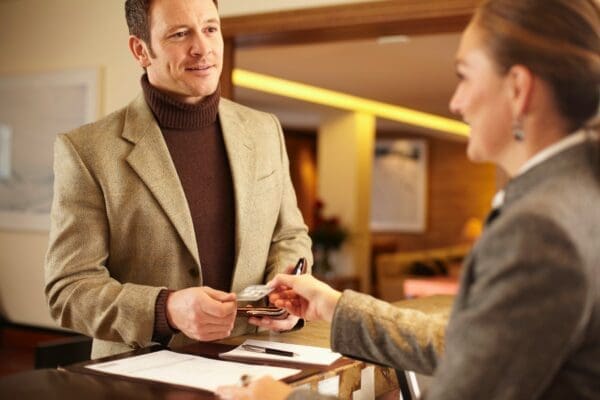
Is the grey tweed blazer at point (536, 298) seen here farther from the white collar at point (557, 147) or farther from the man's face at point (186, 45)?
the man's face at point (186, 45)

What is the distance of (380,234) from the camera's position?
15484mm

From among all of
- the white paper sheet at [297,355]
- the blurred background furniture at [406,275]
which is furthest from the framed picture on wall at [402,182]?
the white paper sheet at [297,355]

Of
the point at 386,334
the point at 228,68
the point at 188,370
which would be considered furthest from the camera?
the point at 228,68

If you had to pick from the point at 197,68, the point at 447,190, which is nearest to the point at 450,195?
the point at 447,190

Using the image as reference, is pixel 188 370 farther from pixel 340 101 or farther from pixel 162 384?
pixel 340 101

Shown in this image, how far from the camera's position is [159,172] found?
6.57 ft

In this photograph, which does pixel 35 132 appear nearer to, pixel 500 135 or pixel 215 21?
pixel 215 21

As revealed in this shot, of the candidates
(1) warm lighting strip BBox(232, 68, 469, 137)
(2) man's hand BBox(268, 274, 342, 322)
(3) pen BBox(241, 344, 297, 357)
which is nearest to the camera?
(2) man's hand BBox(268, 274, 342, 322)

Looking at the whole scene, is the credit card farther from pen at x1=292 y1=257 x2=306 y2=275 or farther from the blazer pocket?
the blazer pocket

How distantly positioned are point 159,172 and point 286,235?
1.49 feet

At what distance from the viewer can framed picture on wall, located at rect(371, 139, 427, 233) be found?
1520cm

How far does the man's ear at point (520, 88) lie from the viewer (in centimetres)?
104

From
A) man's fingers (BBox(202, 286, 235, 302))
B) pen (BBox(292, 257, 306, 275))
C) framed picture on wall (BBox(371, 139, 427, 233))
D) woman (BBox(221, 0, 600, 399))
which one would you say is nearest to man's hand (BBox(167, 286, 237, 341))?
man's fingers (BBox(202, 286, 235, 302))

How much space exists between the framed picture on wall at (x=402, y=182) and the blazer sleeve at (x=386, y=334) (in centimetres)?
1384
